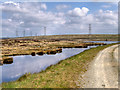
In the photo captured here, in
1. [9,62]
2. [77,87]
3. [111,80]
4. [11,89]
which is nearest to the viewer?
[11,89]

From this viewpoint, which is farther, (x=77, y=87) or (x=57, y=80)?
(x=57, y=80)

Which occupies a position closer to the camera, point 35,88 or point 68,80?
point 35,88

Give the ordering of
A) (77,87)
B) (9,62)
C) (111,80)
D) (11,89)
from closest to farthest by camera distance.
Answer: (11,89) < (77,87) < (111,80) < (9,62)

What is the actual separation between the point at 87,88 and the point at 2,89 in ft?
23.3

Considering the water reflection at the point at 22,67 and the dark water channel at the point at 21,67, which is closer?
the dark water channel at the point at 21,67

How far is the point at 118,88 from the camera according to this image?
990 centimetres

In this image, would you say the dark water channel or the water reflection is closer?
the dark water channel

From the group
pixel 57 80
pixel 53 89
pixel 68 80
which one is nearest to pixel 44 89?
pixel 53 89

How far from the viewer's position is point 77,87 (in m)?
10.5

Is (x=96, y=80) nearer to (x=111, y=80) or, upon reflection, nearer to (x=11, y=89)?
(x=111, y=80)

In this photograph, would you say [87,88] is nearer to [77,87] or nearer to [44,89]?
[77,87]

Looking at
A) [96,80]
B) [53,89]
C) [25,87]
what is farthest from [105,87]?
[25,87]

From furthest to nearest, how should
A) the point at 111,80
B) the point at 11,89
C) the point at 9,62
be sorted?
the point at 9,62
the point at 111,80
the point at 11,89

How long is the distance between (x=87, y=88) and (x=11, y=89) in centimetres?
632
